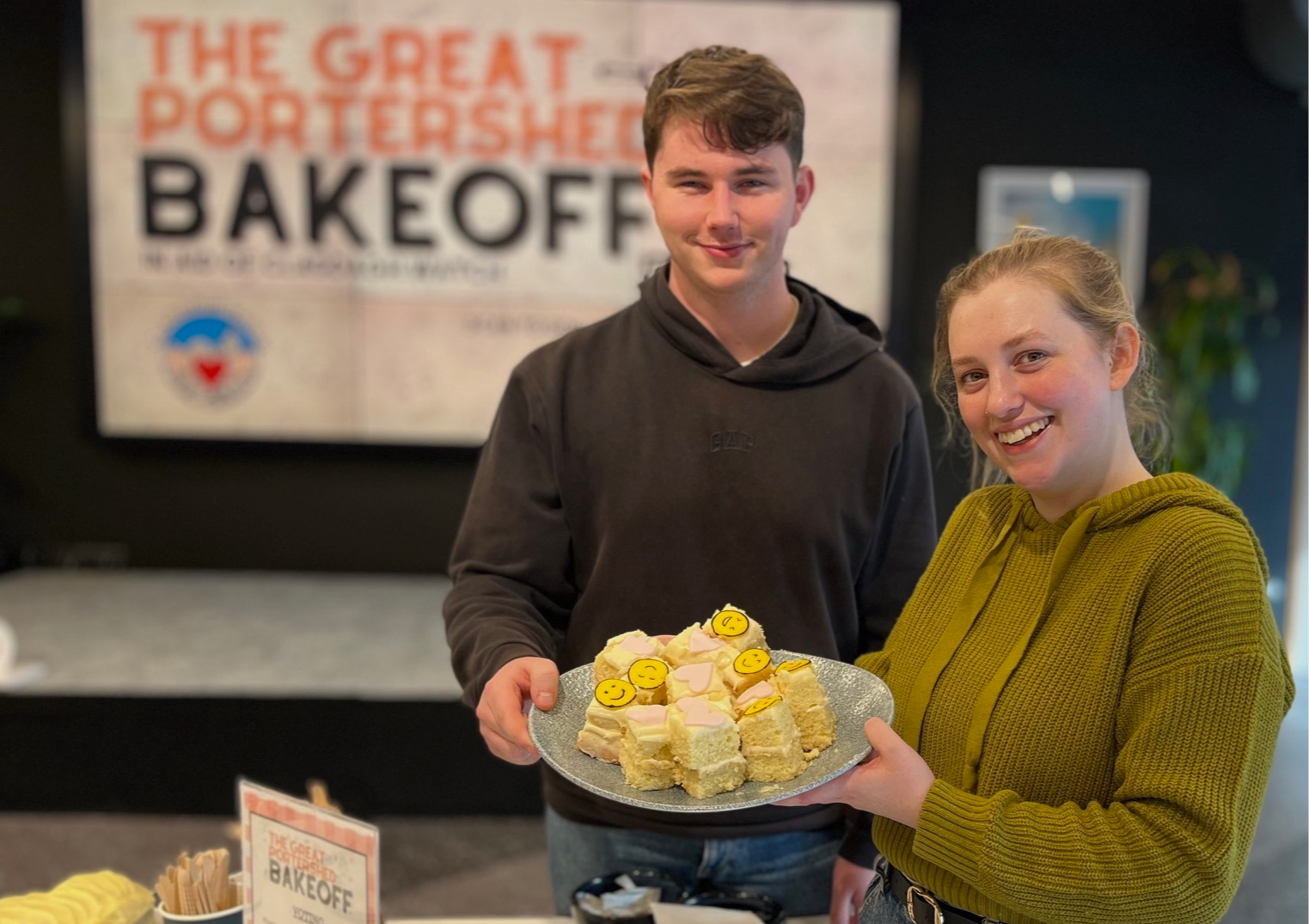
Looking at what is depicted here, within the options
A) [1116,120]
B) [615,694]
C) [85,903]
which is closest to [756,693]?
[615,694]

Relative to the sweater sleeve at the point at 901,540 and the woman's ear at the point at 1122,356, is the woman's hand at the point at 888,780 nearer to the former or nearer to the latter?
the woman's ear at the point at 1122,356

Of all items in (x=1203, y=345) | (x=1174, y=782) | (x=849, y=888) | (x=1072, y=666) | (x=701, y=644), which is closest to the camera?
(x=1174, y=782)

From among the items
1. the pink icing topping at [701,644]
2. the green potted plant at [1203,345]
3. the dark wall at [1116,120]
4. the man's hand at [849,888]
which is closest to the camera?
the pink icing topping at [701,644]

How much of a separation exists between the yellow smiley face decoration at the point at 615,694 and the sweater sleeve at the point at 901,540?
0.52 metres

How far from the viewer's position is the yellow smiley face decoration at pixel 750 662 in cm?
120

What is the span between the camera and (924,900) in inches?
43.9

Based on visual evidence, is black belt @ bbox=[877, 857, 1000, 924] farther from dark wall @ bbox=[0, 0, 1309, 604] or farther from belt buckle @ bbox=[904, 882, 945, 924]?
dark wall @ bbox=[0, 0, 1309, 604]

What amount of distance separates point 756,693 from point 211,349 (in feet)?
12.5

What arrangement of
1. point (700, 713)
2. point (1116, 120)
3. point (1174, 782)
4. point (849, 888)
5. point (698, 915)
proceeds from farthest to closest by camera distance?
point (1116, 120)
point (849, 888)
point (698, 915)
point (700, 713)
point (1174, 782)

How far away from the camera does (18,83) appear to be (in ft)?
14.2

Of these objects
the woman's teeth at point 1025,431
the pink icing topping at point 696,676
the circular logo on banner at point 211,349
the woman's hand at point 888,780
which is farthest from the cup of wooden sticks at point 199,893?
the circular logo on banner at point 211,349

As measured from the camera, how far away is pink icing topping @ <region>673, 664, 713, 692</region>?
119cm

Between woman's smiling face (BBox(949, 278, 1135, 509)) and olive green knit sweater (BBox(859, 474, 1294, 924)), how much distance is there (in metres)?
0.06

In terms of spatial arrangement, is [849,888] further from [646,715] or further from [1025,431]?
[1025,431]
